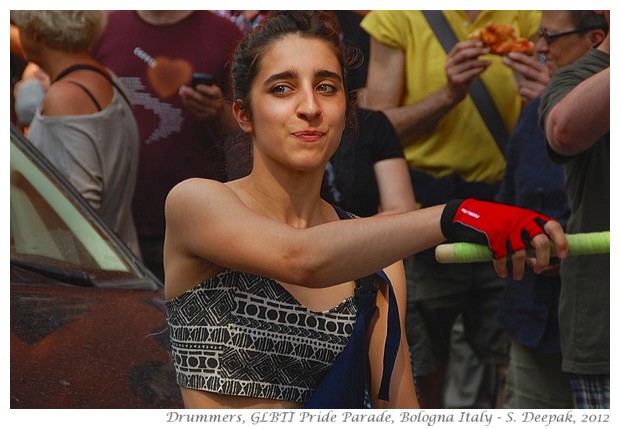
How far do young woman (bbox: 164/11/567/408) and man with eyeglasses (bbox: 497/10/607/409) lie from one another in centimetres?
191

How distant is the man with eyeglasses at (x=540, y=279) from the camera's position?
4.78 meters

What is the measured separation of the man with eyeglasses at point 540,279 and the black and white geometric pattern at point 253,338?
2142 mm

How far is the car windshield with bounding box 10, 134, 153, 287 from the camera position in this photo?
394 centimetres

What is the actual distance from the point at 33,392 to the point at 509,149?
2.39 meters

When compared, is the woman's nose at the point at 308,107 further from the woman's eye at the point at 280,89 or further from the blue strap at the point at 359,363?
the blue strap at the point at 359,363

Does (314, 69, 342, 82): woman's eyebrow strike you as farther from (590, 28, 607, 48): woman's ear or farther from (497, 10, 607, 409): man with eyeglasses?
(590, 28, 607, 48): woman's ear

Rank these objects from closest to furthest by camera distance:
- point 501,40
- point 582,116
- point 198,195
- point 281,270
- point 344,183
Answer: point 281,270, point 198,195, point 582,116, point 344,183, point 501,40

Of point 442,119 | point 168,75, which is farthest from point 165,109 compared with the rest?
point 442,119

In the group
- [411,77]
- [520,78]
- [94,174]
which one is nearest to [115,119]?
[94,174]

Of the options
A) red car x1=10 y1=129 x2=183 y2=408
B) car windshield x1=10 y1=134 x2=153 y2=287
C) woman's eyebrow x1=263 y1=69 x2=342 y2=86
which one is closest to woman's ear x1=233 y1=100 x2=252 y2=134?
woman's eyebrow x1=263 y1=69 x2=342 y2=86

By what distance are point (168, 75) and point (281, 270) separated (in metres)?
2.92

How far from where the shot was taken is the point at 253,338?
278 centimetres

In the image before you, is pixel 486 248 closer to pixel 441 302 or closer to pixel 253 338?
pixel 253 338

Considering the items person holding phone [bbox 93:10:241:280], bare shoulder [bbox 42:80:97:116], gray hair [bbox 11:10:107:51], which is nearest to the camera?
bare shoulder [bbox 42:80:97:116]
